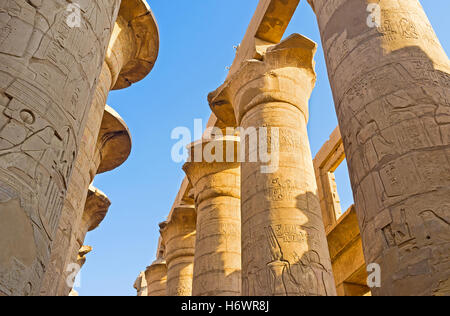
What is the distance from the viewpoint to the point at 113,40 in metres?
7.15

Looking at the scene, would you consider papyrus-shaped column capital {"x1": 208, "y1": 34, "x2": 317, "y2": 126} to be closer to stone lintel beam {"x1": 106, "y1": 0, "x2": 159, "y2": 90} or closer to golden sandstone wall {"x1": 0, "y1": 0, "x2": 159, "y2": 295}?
stone lintel beam {"x1": 106, "y1": 0, "x2": 159, "y2": 90}

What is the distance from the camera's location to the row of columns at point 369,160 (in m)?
3.35

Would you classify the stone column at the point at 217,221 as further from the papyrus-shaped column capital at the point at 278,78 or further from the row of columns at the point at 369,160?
the row of columns at the point at 369,160

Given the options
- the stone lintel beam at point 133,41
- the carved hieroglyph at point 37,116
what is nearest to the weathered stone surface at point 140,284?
the stone lintel beam at point 133,41

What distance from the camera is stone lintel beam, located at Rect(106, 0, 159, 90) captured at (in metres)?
7.23

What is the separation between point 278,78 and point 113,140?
12.1 ft

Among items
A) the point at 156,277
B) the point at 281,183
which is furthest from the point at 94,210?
the point at 156,277

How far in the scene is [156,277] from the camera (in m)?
17.6

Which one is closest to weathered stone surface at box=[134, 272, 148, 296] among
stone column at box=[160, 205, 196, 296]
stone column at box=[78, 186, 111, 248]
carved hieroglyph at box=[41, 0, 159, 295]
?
stone column at box=[160, 205, 196, 296]

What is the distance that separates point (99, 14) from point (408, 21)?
10.8ft

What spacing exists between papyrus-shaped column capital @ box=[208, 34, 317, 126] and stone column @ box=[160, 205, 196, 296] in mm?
5724

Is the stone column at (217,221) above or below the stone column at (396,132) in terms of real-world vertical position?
above

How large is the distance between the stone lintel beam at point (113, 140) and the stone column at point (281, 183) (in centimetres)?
244
